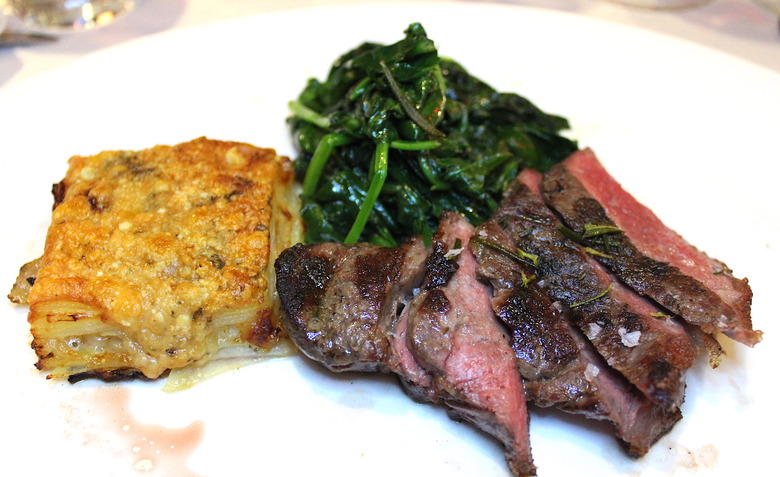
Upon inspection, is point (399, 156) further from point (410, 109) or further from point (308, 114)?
point (308, 114)

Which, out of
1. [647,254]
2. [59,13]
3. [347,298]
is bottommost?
[347,298]

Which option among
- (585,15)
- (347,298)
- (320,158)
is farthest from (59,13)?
(585,15)

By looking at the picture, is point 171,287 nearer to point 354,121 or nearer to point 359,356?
point 359,356

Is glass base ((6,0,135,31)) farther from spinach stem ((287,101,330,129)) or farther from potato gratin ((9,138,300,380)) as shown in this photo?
potato gratin ((9,138,300,380))

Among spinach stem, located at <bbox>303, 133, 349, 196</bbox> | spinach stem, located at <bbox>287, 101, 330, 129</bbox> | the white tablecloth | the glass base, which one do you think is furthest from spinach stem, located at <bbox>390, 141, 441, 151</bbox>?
the glass base

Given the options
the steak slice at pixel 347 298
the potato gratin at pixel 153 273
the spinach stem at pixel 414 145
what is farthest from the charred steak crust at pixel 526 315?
the potato gratin at pixel 153 273

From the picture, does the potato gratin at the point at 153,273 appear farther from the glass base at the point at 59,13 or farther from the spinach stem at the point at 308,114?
the glass base at the point at 59,13
